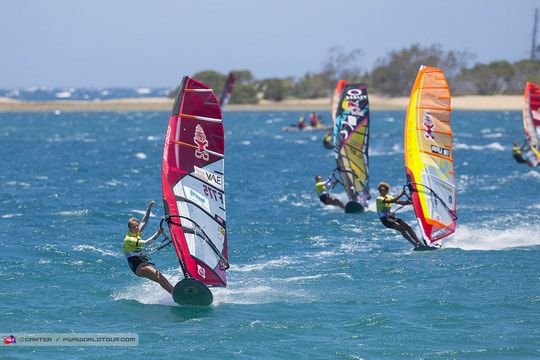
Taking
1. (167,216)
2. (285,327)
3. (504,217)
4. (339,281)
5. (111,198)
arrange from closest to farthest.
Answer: (285,327) → (167,216) → (339,281) → (504,217) → (111,198)

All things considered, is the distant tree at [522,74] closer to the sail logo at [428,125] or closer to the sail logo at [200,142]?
the sail logo at [428,125]

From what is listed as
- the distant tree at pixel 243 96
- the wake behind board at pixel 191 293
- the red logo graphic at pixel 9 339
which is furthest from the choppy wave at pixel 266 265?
the distant tree at pixel 243 96

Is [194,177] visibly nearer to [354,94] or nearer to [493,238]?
[493,238]

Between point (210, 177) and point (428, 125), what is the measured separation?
716 centimetres

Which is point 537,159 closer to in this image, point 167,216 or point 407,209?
point 407,209

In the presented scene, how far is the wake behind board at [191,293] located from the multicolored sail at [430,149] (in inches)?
280

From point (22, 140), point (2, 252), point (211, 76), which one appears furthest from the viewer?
point (211, 76)

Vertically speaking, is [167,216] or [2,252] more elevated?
[167,216]

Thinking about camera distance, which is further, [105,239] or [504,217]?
[504,217]

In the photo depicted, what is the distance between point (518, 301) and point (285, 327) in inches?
165

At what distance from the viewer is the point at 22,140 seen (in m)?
67.6

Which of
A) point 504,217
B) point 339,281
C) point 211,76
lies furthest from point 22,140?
point 211,76

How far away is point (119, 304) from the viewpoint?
16.9 m

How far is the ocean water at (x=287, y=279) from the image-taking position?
14633mm
